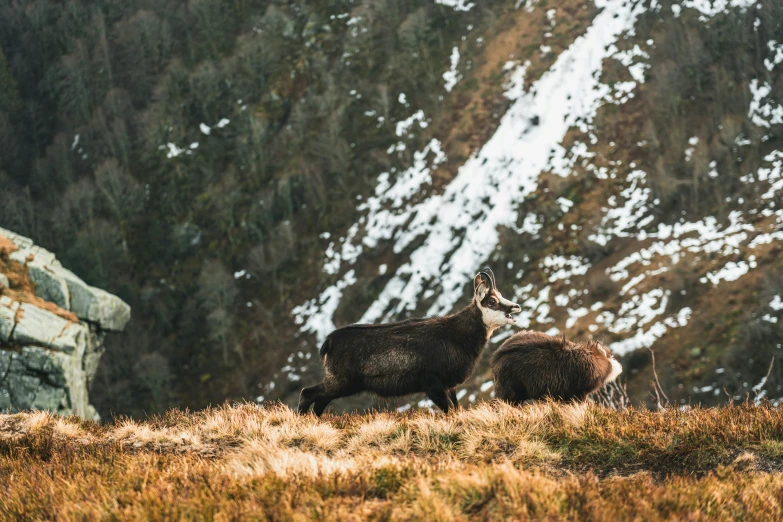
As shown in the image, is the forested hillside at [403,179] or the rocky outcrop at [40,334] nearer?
the rocky outcrop at [40,334]

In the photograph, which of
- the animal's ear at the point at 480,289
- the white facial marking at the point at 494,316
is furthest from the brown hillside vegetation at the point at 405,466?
the animal's ear at the point at 480,289

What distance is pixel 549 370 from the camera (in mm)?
10055

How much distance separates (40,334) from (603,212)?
40.8m

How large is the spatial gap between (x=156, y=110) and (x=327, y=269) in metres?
41.2

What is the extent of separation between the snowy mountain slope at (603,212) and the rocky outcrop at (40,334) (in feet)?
77.0

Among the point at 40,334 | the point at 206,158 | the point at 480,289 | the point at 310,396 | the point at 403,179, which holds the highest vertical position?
the point at 206,158

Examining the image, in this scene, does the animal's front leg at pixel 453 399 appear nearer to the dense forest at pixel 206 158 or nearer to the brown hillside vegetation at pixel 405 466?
the brown hillside vegetation at pixel 405 466

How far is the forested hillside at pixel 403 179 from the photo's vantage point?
164 feet

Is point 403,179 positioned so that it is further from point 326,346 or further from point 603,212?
point 326,346

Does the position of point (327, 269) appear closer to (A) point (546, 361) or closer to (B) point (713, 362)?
(B) point (713, 362)

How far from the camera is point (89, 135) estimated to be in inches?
4112

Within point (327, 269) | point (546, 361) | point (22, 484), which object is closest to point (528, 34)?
point (327, 269)

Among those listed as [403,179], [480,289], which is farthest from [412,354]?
[403,179]

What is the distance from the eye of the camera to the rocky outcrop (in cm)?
3039
